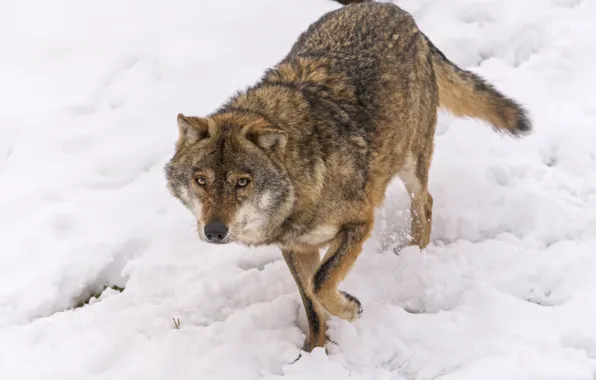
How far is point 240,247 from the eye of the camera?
5.32m

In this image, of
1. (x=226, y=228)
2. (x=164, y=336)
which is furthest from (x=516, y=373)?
(x=164, y=336)

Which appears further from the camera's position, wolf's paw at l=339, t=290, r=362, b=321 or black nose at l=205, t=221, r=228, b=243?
wolf's paw at l=339, t=290, r=362, b=321

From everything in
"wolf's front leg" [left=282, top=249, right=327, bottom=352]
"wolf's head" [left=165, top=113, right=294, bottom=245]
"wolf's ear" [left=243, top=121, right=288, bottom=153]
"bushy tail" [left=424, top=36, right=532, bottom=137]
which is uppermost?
"bushy tail" [left=424, top=36, right=532, bottom=137]

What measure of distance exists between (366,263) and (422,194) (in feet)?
2.58

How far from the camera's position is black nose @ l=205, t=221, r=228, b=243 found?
11.5ft

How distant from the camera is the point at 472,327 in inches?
169

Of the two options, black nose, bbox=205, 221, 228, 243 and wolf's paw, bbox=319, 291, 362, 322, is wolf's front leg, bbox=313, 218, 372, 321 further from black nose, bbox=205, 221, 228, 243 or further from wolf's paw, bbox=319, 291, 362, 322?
black nose, bbox=205, 221, 228, 243

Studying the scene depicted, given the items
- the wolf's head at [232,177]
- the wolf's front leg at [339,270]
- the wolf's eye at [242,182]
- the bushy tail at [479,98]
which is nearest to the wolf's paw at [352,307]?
the wolf's front leg at [339,270]

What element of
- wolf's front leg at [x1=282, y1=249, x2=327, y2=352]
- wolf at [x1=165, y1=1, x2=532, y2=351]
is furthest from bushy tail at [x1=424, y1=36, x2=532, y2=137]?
wolf's front leg at [x1=282, y1=249, x2=327, y2=352]

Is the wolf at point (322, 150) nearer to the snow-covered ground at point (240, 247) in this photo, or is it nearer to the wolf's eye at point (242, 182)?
the wolf's eye at point (242, 182)

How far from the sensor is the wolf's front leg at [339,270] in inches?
162

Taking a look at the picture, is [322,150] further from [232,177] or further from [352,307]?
[352,307]

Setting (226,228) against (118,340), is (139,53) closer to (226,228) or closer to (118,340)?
(118,340)

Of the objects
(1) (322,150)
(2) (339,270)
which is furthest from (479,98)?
(2) (339,270)
